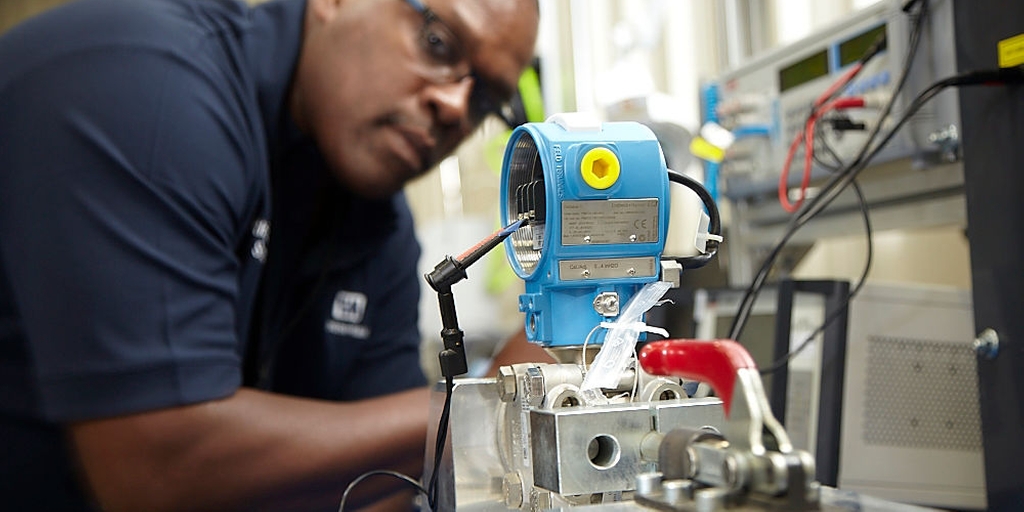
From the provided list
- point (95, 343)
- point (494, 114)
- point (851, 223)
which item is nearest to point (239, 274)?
point (95, 343)

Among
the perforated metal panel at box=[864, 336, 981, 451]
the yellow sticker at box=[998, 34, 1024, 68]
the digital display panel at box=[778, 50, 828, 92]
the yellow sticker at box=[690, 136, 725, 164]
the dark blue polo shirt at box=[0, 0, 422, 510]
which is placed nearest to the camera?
the yellow sticker at box=[998, 34, 1024, 68]

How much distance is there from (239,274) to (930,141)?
37.1 inches

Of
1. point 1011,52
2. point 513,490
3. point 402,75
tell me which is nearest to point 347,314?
point 402,75

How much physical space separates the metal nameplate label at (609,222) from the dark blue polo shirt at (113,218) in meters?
0.53

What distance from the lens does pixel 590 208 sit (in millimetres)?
586

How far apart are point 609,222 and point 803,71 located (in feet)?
2.96

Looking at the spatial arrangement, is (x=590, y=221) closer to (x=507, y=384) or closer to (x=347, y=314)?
(x=507, y=384)

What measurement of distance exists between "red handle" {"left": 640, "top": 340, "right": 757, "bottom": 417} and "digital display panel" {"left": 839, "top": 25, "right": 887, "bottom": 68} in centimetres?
87

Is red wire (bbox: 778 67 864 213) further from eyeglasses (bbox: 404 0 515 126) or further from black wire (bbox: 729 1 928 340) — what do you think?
eyeglasses (bbox: 404 0 515 126)

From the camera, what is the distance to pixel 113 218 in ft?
3.00

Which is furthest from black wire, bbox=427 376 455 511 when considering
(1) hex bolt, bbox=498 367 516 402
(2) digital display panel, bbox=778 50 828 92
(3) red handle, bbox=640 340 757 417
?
(2) digital display panel, bbox=778 50 828 92

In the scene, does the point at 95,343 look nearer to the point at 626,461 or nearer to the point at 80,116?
the point at 80,116

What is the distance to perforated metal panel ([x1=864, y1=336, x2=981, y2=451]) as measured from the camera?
1.14m

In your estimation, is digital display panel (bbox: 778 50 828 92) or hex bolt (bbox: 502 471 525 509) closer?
hex bolt (bbox: 502 471 525 509)
